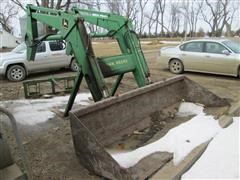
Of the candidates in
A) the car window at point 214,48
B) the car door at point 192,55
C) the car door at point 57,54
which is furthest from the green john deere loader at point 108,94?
A: the car door at point 57,54

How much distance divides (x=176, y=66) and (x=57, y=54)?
5256mm

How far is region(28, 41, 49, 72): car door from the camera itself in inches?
538

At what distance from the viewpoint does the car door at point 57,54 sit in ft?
46.2

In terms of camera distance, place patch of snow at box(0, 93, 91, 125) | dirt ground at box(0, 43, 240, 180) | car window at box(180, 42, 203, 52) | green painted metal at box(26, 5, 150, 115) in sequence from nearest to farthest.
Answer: dirt ground at box(0, 43, 240, 180), green painted metal at box(26, 5, 150, 115), patch of snow at box(0, 93, 91, 125), car window at box(180, 42, 203, 52)

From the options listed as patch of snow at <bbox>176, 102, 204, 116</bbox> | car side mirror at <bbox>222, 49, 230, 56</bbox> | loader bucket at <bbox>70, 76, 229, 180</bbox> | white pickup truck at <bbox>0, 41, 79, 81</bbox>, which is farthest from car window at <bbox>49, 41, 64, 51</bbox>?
patch of snow at <bbox>176, 102, 204, 116</bbox>

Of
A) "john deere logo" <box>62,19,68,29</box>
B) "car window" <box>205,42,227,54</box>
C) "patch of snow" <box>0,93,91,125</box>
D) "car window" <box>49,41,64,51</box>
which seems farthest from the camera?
"car window" <box>49,41,64,51</box>

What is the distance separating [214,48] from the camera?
12.6m

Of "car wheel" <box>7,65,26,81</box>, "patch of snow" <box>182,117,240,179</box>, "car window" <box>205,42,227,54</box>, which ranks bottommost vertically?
"patch of snow" <box>182,117,240,179</box>

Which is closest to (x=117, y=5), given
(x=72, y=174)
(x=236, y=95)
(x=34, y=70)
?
(x=34, y=70)

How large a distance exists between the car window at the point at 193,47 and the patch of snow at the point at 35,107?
5684mm

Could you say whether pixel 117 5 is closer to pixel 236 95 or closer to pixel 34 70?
pixel 34 70

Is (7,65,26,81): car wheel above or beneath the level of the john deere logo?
beneath

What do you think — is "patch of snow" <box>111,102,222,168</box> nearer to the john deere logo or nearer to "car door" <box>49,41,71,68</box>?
the john deere logo

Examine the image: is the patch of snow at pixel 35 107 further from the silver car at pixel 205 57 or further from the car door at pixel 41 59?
the silver car at pixel 205 57
